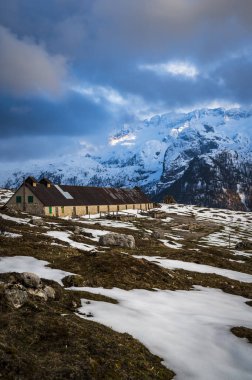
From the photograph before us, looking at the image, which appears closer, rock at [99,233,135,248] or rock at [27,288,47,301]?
rock at [27,288,47,301]

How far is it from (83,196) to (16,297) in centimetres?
10185

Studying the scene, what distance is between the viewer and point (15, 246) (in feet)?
91.8

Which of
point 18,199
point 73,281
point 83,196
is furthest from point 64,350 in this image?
point 83,196

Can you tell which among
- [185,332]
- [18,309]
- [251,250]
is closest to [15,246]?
[18,309]

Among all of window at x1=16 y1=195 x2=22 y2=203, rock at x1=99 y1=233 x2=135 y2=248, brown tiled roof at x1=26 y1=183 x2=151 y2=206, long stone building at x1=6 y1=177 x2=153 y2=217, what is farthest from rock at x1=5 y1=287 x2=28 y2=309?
window at x1=16 y1=195 x2=22 y2=203

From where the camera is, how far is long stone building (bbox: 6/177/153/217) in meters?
96.2

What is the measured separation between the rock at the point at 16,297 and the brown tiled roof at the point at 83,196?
275 ft

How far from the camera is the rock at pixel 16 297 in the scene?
502 inches

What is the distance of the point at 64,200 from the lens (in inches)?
4090

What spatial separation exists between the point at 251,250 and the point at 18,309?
53093 mm

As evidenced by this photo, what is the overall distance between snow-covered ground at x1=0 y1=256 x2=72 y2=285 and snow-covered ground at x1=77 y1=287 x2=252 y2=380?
3.17 metres

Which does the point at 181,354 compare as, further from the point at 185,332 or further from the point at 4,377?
the point at 4,377

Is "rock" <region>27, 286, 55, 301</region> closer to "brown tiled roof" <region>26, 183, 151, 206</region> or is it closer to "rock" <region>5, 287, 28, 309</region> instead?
"rock" <region>5, 287, 28, 309</region>

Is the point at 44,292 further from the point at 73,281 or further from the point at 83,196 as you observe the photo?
the point at 83,196
